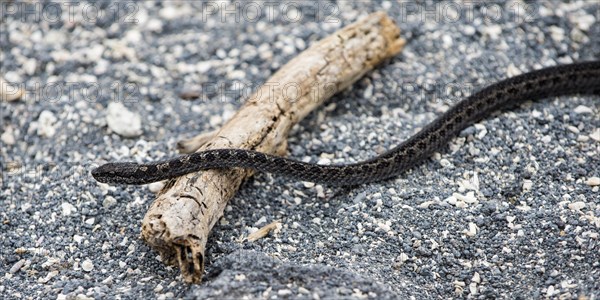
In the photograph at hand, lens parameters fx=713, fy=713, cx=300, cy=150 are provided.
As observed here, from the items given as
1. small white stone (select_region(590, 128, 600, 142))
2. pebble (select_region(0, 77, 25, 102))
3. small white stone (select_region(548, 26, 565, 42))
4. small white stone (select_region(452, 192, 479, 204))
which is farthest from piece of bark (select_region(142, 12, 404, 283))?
pebble (select_region(0, 77, 25, 102))

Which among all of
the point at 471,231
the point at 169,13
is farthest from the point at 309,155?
the point at 169,13

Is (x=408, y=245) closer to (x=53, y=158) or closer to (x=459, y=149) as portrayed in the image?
(x=459, y=149)

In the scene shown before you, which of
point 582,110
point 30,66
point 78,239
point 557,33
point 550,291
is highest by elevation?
point 557,33

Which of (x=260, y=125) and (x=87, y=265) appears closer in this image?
(x=87, y=265)

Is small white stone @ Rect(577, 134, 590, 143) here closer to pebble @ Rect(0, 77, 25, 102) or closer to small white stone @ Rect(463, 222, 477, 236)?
small white stone @ Rect(463, 222, 477, 236)

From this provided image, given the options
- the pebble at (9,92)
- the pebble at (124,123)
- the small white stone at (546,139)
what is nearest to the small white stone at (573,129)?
the small white stone at (546,139)

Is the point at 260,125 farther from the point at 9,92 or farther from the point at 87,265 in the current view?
the point at 9,92
